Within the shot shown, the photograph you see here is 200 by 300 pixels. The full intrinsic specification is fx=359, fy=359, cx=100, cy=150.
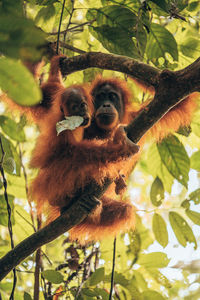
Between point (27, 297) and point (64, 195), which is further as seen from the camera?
point (64, 195)

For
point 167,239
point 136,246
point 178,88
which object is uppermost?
point 178,88

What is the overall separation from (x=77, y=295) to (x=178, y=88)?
63.6 inches

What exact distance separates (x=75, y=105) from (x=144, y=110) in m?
0.85

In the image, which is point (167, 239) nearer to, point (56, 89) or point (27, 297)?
point (27, 297)

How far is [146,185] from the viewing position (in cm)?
700

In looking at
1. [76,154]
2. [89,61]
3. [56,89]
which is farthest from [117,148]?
[56,89]

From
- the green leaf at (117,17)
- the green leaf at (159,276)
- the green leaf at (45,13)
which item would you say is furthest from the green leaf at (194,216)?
the green leaf at (45,13)

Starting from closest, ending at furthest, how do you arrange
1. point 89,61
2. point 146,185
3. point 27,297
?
point 27,297 < point 89,61 < point 146,185

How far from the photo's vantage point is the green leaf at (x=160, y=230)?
10.4 feet

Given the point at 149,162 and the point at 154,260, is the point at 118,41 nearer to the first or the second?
the point at 149,162

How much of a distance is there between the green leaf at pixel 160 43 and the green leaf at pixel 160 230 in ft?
4.53

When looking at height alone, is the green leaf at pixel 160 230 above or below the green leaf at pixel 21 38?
below

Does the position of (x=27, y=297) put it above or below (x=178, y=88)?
below

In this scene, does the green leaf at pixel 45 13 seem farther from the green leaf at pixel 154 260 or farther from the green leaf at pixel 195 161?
the green leaf at pixel 154 260
